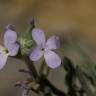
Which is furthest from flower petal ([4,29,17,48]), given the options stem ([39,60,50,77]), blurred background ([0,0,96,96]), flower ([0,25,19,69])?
blurred background ([0,0,96,96])

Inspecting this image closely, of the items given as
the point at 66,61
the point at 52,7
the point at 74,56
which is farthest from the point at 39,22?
the point at 66,61

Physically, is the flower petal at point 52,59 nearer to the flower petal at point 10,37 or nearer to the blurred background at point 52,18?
the flower petal at point 10,37

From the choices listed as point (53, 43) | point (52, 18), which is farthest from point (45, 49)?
point (52, 18)

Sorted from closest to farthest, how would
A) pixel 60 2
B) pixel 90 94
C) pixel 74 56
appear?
1. pixel 90 94
2. pixel 74 56
3. pixel 60 2

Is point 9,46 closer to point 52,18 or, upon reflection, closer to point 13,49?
point 13,49

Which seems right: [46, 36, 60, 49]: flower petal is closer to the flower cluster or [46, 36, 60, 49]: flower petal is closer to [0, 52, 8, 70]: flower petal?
the flower cluster

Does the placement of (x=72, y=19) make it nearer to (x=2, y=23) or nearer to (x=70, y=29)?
(x=70, y=29)

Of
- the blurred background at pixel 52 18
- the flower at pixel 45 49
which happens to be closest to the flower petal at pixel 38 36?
the flower at pixel 45 49
